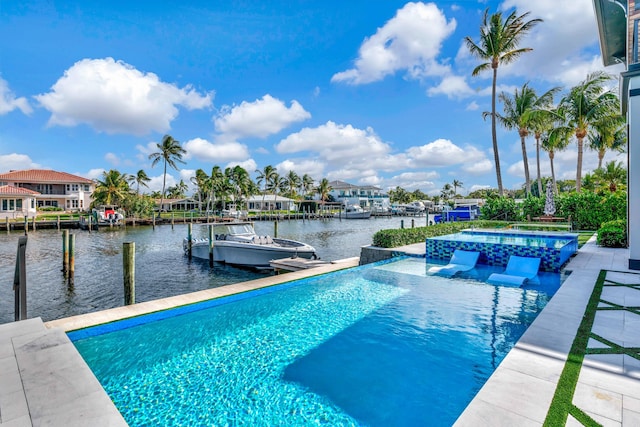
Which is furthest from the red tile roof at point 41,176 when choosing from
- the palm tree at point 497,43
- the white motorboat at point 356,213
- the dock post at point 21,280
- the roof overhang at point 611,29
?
the roof overhang at point 611,29

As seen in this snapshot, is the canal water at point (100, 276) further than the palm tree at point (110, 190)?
No

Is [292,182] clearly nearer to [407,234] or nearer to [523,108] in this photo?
[523,108]

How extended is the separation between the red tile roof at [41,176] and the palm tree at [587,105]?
2289 inches

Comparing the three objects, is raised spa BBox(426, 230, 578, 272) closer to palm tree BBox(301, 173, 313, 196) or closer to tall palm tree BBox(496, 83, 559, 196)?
tall palm tree BBox(496, 83, 559, 196)

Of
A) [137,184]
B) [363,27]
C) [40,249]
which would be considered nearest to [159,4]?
[363,27]

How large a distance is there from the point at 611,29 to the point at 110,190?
47.7m

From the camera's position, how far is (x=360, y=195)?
75.8 meters

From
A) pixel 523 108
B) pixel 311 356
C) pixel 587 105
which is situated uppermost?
pixel 523 108

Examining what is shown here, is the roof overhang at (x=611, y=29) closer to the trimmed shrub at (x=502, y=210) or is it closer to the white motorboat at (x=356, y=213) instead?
the trimmed shrub at (x=502, y=210)

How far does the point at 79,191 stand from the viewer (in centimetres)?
4812

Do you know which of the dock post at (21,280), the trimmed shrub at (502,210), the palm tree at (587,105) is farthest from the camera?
the trimmed shrub at (502,210)

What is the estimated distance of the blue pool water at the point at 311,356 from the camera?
3449 millimetres

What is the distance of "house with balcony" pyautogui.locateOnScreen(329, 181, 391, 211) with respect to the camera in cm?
7356

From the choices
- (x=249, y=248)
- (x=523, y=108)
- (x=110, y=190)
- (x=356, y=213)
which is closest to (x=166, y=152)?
(x=110, y=190)
